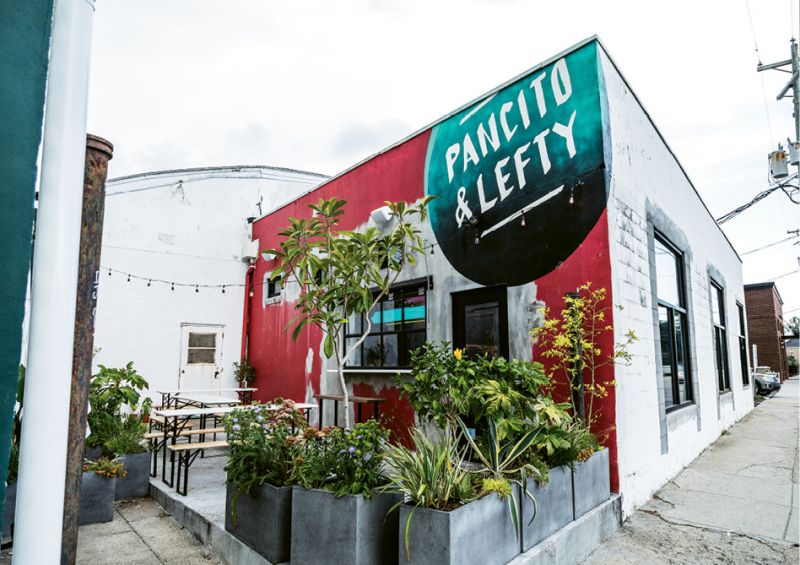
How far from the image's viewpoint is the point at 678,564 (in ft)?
10.8

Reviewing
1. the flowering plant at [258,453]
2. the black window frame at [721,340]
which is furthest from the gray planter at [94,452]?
the black window frame at [721,340]

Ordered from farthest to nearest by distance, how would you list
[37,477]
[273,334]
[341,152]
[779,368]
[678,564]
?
[779,368] < [341,152] < [273,334] < [678,564] < [37,477]

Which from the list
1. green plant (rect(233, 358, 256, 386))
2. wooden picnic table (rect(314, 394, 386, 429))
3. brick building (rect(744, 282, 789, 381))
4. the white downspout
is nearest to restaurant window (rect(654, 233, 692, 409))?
wooden picnic table (rect(314, 394, 386, 429))

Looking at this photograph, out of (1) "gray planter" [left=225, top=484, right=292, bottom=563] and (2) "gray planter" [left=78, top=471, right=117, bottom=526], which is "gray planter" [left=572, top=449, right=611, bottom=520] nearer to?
(1) "gray planter" [left=225, top=484, right=292, bottom=563]

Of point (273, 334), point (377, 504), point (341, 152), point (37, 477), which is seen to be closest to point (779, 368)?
point (341, 152)

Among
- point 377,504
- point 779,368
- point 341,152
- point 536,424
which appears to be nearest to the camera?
point 377,504

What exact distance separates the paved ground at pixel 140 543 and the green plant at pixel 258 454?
59 centimetres

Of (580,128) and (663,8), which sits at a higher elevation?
(663,8)

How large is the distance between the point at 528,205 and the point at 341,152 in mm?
10873

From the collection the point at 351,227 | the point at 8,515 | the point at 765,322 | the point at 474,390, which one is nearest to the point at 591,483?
the point at 474,390

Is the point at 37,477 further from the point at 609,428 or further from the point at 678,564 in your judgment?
the point at 609,428

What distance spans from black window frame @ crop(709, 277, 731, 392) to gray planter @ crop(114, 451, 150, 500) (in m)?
9.68

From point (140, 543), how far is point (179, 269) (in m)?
7.19

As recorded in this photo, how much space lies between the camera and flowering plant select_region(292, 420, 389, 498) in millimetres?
2871
